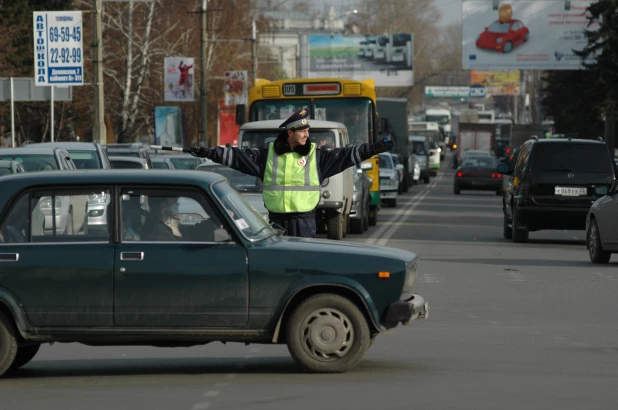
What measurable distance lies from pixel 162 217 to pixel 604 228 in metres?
11.6

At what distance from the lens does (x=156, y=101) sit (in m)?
69.4

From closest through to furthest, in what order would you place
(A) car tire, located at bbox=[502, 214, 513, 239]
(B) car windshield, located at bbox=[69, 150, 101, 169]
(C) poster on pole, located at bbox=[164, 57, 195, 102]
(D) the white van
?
(D) the white van
(B) car windshield, located at bbox=[69, 150, 101, 169]
(A) car tire, located at bbox=[502, 214, 513, 239]
(C) poster on pole, located at bbox=[164, 57, 195, 102]

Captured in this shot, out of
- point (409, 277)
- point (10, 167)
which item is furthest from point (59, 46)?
point (409, 277)

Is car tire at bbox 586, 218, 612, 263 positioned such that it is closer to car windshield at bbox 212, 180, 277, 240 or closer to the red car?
car windshield at bbox 212, 180, 277, 240

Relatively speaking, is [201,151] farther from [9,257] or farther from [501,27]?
[501,27]

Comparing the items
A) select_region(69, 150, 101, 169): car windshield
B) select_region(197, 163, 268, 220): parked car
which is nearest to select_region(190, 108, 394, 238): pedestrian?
select_region(197, 163, 268, 220): parked car

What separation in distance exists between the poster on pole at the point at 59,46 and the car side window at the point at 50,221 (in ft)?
82.5

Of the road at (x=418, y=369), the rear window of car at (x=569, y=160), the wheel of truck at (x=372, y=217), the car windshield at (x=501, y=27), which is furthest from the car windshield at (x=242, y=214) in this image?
the car windshield at (x=501, y=27)

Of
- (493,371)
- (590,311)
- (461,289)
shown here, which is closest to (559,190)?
(461,289)

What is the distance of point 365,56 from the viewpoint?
9525 cm

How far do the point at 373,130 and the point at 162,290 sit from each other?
1986 cm

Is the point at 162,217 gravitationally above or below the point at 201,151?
below

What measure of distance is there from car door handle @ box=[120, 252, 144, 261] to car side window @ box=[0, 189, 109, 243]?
0.21 m

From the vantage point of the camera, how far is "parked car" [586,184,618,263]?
20094 millimetres
